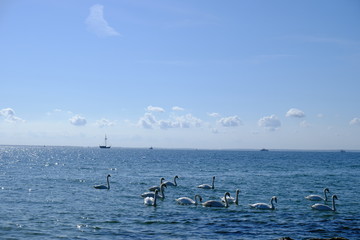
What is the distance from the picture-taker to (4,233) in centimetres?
1958

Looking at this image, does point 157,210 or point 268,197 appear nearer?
point 157,210

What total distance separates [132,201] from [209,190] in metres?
11.8

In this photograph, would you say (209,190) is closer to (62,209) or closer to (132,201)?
→ (132,201)

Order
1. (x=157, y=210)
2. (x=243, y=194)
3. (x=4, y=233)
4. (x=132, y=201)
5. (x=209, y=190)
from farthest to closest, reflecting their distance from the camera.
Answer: (x=209, y=190), (x=243, y=194), (x=132, y=201), (x=157, y=210), (x=4, y=233)

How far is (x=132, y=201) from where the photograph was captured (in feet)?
104

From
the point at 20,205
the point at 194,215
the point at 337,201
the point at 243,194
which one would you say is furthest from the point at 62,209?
the point at 337,201

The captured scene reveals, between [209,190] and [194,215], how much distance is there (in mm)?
15901

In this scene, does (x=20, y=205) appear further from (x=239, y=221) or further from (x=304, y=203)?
(x=304, y=203)

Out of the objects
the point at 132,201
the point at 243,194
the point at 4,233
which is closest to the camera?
the point at 4,233

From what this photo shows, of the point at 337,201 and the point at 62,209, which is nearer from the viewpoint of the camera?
the point at 62,209

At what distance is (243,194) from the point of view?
37.3 meters

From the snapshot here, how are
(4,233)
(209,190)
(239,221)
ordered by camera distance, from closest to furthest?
(4,233), (239,221), (209,190)

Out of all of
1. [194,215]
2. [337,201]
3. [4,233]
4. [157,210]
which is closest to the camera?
[4,233]

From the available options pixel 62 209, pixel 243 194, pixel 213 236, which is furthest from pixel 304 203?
pixel 62 209
